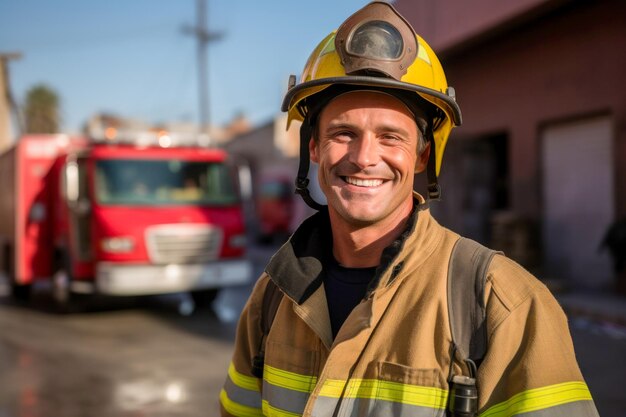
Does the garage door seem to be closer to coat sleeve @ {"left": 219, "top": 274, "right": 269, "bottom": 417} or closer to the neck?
the neck

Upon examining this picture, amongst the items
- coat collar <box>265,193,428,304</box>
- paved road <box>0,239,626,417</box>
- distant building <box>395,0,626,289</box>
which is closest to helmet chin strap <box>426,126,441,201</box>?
coat collar <box>265,193,428,304</box>

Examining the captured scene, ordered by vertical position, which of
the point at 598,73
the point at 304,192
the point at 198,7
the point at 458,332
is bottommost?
the point at 458,332

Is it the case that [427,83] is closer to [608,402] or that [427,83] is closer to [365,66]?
[365,66]

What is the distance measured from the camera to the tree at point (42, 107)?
163 feet

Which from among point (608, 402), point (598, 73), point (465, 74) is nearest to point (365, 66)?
point (608, 402)

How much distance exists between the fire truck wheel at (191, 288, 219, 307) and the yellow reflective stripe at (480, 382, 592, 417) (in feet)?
30.0

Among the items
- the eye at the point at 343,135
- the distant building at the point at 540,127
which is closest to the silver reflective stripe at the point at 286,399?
the eye at the point at 343,135

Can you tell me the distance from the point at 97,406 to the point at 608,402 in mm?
4104

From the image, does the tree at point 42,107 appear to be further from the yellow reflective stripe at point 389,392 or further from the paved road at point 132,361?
the yellow reflective stripe at point 389,392

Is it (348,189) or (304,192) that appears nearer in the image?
(348,189)

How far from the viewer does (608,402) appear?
5.10 metres

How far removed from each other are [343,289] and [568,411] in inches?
28.2

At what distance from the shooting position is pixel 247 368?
2.01m

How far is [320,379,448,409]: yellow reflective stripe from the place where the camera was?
1470 mm
